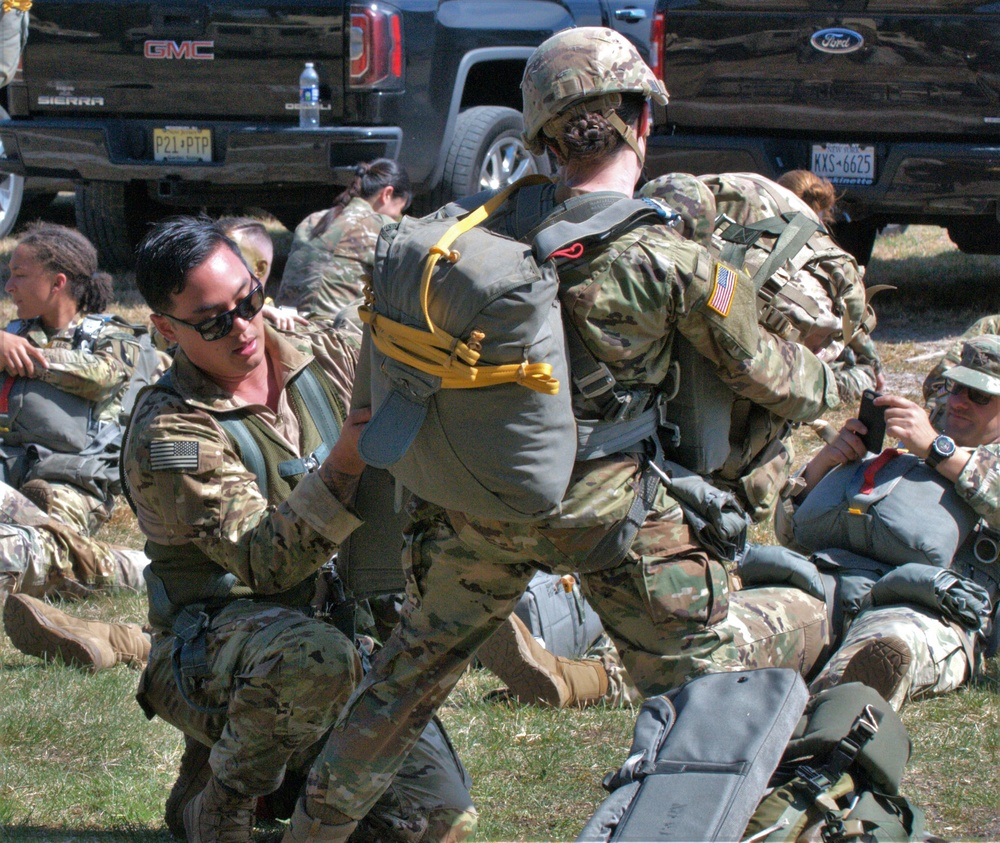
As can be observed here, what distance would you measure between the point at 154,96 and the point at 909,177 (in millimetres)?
4596

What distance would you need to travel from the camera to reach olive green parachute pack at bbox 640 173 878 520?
2.95 meters

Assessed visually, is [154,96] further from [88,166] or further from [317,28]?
[317,28]

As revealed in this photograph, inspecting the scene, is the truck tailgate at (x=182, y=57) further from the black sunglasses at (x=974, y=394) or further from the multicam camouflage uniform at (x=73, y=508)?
the black sunglasses at (x=974, y=394)

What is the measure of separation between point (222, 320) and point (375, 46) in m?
5.04

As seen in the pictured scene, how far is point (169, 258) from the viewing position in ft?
10.5

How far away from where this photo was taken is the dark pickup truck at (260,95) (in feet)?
25.9

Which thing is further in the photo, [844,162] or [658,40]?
[658,40]

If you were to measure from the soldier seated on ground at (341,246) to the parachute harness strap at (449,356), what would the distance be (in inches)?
152

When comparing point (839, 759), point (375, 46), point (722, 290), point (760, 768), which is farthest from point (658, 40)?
point (760, 768)

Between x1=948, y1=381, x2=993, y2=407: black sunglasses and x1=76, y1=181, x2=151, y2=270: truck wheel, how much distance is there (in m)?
6.60

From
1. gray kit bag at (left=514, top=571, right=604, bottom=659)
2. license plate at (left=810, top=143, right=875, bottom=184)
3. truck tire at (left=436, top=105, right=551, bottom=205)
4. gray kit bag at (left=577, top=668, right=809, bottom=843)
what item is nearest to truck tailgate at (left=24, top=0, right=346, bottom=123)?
truck tire at (left=436, top=105, right=551, bottom=205)

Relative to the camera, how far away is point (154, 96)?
8242mm

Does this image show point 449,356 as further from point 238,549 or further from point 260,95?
point 260,95

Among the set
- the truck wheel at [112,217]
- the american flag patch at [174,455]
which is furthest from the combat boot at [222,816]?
the truck wheel at [112,217]
